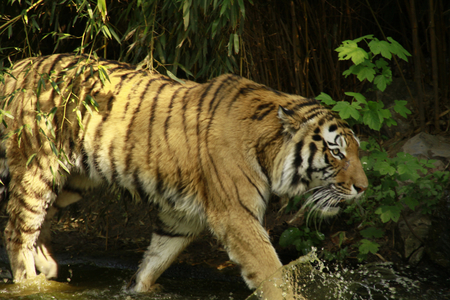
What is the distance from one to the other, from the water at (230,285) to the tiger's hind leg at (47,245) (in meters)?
0.13

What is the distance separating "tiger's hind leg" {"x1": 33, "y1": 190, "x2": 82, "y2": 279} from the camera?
3262 mm

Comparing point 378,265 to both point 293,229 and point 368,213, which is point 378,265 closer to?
point 368,213

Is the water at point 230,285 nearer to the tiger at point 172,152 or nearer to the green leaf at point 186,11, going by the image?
the tiger at point 172,152

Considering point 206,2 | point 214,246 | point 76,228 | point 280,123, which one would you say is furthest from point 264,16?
point 76,228

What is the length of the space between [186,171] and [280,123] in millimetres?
559

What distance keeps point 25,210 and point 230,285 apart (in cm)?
134

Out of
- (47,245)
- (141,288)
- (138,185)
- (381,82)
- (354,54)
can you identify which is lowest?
(141,288)

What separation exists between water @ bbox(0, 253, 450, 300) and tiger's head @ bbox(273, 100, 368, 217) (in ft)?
1.23

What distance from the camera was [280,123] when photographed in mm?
2652

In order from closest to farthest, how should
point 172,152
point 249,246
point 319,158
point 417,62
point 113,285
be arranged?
point 249,246
point 319,158
point 172,152
point 113,285
point 417,62

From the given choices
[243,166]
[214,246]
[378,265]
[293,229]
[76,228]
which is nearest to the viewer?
[243,166]

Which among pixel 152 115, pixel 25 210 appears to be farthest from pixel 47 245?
pixel 152 115

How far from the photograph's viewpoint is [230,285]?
10.7 feet

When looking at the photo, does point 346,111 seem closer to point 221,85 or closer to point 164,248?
point 221,85
